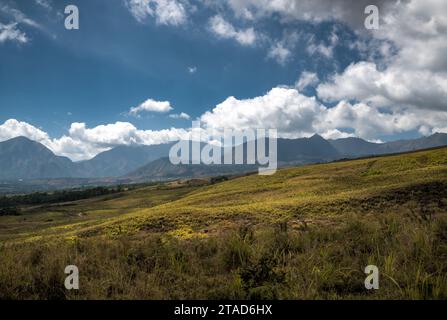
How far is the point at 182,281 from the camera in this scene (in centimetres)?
761

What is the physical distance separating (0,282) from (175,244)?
4.76 metres

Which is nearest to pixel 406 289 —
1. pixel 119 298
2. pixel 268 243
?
pixel 268 243

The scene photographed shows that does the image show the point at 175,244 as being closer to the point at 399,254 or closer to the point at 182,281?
the point at 182,281

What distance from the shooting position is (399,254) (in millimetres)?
8195

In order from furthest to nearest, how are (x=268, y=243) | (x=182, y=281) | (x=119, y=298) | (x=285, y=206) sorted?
(x=285, y=206)
(x=268, y=243)
(x=182, y=281)
(x=119, y=298)

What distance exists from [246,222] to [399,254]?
1336 cm

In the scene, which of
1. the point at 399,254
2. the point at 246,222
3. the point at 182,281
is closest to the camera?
the point at 182,281
